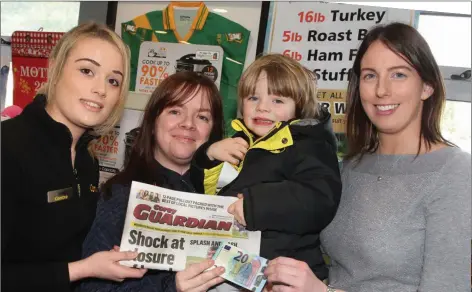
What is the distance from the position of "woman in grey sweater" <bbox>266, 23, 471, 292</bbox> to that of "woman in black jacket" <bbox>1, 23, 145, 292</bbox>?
30.4 inches

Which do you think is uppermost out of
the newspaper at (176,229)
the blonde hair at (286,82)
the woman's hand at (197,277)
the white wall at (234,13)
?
the white wall at (234,13)

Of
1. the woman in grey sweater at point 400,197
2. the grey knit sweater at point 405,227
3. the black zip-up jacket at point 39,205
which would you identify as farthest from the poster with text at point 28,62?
the grey knit sweater at point 405,227

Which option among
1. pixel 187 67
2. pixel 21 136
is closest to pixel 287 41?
pixel 187 67

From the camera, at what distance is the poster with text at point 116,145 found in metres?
4.17

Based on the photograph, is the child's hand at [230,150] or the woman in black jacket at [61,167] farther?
the child's hand at [230,150]

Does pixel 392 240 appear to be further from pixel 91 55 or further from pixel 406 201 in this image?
pixel 91 55

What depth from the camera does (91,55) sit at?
6.13 feet

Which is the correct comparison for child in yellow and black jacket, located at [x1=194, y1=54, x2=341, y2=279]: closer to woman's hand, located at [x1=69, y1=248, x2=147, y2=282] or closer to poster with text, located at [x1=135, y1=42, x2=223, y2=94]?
woman's hand, located at [x1=69, y1=248, x2=147, y2=282]

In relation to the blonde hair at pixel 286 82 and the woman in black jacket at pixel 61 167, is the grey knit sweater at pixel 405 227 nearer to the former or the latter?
the blonde hair at pixel 286 82

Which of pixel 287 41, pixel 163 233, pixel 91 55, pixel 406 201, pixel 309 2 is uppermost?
pixel 309 2

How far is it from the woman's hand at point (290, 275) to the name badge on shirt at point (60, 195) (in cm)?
81

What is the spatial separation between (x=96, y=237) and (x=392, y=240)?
45.1 inches

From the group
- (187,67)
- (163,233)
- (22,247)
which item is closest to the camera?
(22,247)

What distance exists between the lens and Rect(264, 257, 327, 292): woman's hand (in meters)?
1.68
